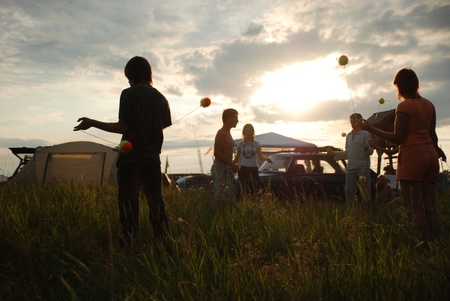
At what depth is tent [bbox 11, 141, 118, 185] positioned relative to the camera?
13.7m

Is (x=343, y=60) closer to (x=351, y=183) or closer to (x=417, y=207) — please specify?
(x=417, y=207)

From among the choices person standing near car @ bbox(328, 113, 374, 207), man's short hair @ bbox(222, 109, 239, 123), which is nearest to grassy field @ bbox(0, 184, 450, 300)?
man's short hair @ bbox(222, 109, 239, 123)

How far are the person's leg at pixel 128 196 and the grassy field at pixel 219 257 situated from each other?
19 cm

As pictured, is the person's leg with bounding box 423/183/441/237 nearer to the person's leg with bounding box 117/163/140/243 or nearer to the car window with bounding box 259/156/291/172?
the person's leg with bounding box 117/163/140/243

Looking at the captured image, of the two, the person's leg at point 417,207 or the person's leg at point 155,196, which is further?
the person's leg at point 155,196

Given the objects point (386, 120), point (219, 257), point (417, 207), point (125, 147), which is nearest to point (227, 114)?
point (125, 147)

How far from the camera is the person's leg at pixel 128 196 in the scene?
3643 millimetres

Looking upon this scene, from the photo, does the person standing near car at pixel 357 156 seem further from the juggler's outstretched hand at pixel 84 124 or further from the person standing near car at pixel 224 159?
the juggler's outstretched hand at pixel 84 124

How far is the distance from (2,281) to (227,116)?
11.3 feet

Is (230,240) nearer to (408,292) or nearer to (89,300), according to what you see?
(89,300)

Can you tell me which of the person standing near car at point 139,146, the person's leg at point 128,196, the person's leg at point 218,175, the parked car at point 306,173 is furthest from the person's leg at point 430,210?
the parked car at point 306,173

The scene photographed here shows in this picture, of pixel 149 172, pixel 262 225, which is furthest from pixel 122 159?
pixel 262 225

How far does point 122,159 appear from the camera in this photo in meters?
3.66

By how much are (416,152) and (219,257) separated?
1853 millimetres
